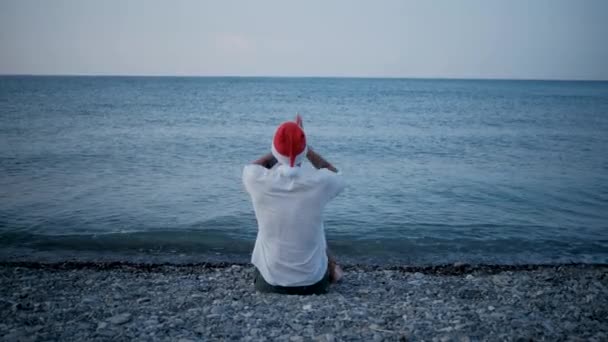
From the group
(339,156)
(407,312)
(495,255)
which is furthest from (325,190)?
(339,156)

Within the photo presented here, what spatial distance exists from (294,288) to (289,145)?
1.85m

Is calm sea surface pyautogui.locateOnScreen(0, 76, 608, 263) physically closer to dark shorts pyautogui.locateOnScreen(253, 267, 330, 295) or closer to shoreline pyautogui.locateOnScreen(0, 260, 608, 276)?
shoreline pyautogui.locateOnScreen(0, 260, 608, 276)

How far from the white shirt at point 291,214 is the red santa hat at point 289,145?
3.9 inches

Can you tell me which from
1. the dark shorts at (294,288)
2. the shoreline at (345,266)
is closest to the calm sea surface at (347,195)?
the shoreline at (345,266)

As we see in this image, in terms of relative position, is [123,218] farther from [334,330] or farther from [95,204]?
[334,330]

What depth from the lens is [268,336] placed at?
434cm

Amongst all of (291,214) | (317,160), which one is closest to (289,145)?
(291,214)

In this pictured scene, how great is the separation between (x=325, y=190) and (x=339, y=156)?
15.1m

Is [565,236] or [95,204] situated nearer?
[565,236]

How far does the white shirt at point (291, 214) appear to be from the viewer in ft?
14.1

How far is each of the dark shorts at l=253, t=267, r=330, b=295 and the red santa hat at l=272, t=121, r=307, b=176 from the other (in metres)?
1.62

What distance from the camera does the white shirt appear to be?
4.30 meters

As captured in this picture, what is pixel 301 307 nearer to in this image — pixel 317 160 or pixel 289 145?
pixel 317 160

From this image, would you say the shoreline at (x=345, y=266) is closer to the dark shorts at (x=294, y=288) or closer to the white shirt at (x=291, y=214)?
the dark shorts at (x=294, y=288)
